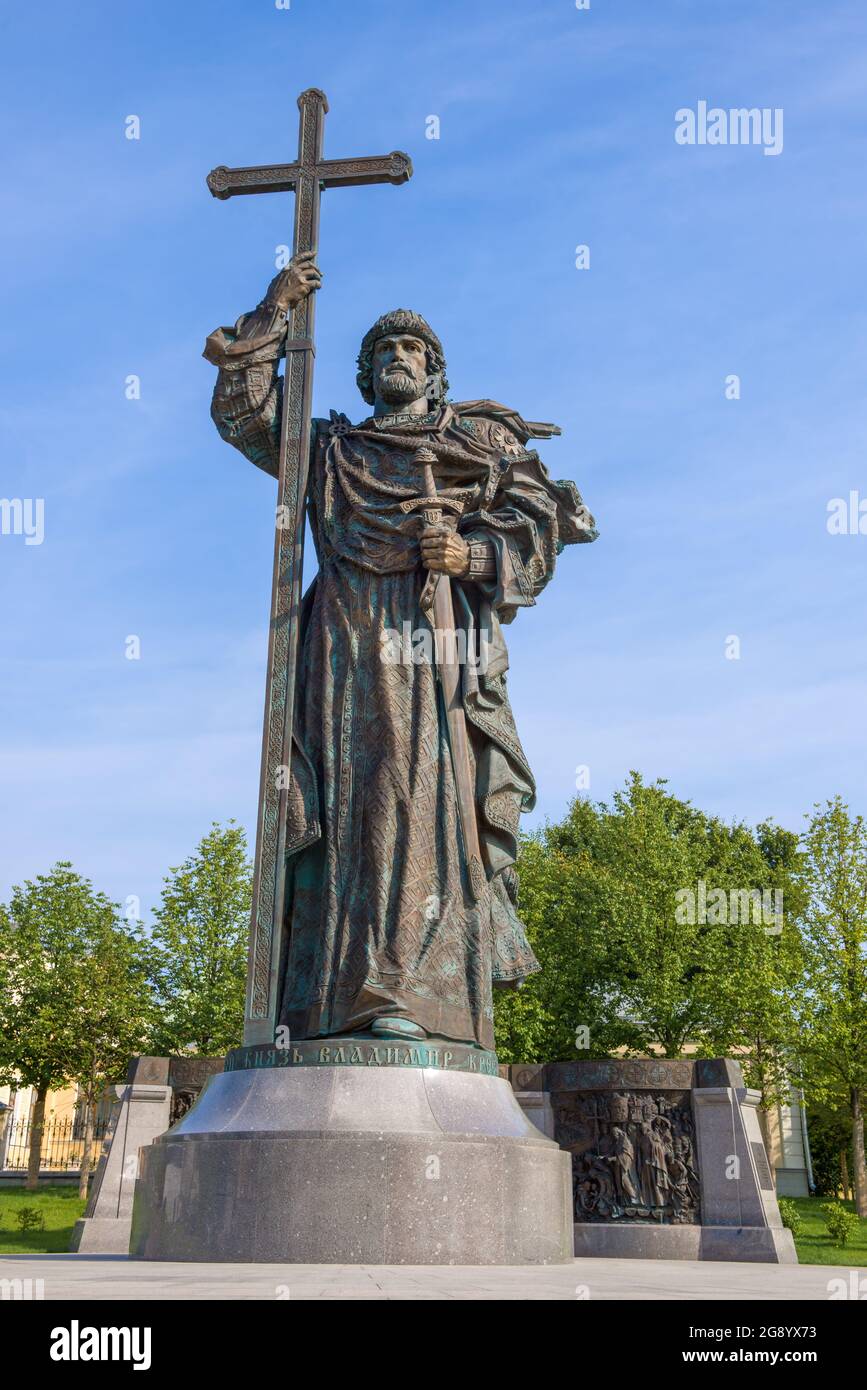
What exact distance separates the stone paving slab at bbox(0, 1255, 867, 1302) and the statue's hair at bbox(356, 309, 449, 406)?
7171 mm

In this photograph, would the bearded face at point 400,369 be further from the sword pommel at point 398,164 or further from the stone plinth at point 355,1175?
the stone plinth at point 355,1175

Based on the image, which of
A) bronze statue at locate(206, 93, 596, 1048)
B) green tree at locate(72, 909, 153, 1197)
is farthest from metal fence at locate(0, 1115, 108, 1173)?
bronze statue at locate(206, 93, 596, 1048)

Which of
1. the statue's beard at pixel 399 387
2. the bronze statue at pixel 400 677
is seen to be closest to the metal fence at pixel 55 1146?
the bronze statue at pixel 400 677

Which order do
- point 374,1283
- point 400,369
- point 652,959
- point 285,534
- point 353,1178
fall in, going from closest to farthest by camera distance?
point 374,1283 → point 353,1178 → point 285,534 → point 400,369 → point 652,959

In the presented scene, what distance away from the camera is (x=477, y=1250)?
7520 millimetres

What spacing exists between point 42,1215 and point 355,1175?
67.1 feet

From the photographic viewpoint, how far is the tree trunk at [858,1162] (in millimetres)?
32250

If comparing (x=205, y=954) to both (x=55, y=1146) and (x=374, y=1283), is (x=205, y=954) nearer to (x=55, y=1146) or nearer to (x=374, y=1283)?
(x=55, y=1146)

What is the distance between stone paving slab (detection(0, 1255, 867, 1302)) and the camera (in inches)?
192

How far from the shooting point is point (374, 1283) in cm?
550

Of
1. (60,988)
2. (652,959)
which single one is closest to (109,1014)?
(60,988)

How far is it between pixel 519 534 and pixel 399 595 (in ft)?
4.11

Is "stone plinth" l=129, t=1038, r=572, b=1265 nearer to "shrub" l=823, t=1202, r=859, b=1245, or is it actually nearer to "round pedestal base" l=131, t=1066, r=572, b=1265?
"round pedestal base" l=131, t=1066, r=572, b=1265

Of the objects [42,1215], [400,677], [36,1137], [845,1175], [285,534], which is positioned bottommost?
[845,1175]
